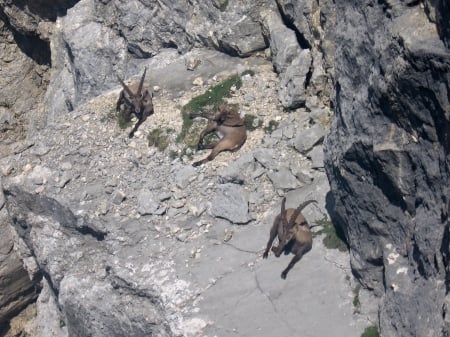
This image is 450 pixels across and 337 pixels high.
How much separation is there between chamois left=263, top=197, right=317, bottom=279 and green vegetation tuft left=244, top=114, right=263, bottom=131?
2.61 metres

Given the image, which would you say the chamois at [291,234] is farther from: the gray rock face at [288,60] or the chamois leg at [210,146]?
the gray rock face at [288,60]

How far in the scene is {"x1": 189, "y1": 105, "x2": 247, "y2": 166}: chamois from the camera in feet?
47.5

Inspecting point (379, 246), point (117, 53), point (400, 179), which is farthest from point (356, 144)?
point (117, 53)

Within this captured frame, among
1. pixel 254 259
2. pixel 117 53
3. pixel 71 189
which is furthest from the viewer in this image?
pixel 117 53

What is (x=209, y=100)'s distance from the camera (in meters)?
15.6

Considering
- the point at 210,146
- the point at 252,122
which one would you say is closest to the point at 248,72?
the point at 252,122

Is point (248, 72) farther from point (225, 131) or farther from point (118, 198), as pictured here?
point (118, 198)

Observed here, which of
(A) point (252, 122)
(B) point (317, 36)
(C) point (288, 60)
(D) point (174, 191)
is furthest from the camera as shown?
(C) point (288, 60)

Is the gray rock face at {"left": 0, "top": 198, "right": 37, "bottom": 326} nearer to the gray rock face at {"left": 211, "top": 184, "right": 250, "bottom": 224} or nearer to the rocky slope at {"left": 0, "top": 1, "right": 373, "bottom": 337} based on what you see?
the rocky slope at {"left": 0, "top": 1, "right": 373, "bottom": 337}

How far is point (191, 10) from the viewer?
1723cm

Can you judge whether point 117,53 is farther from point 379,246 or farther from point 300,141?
point 379,246

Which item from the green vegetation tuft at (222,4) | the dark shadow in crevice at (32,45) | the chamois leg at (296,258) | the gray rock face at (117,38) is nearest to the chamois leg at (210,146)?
the gray rock face at (117,38)

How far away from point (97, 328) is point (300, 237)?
4.20 m

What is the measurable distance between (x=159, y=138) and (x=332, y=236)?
4.54m
